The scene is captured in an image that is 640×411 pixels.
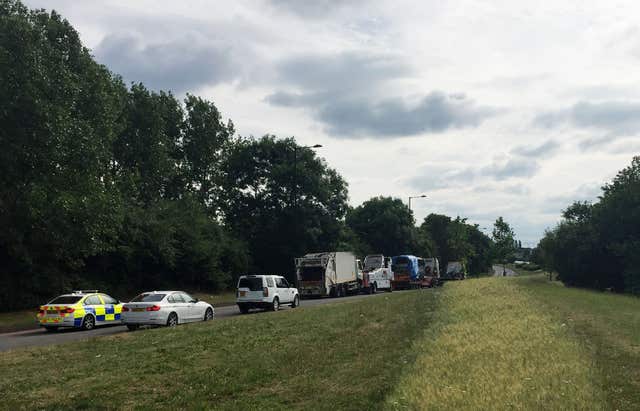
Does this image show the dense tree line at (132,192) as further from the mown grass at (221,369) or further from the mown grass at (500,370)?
the mown grass at (500,370)

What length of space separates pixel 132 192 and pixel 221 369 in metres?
34.1

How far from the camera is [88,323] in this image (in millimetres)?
22078

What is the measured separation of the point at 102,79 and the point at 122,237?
9938 millimetres

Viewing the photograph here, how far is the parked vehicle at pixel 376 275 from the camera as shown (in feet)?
151

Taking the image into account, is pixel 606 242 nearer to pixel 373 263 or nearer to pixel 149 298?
pixel 373 263

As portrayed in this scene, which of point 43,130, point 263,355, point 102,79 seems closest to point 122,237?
point 102,79

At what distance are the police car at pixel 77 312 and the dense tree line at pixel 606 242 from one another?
120ft

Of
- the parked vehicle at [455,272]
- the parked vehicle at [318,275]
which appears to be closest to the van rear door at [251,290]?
the parked vehicle at [318,275]

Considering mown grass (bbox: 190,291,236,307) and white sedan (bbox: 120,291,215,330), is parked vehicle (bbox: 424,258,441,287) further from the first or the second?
white sedan (bbox: 120,291,215,330)

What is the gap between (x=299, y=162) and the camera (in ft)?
176

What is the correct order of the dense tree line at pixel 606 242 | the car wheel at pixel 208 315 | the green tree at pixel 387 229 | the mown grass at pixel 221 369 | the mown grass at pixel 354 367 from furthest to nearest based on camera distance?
the green tree at pixel 387 229, the dense tree line at pixel 606 242, the car wheel at pixel 208 315, the mown grass at pixel 221 369, the mown grass at pixel 354 367

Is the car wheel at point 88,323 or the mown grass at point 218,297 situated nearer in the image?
the car wheel at point 88,323

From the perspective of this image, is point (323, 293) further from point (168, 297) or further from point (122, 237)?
point (168, 297)

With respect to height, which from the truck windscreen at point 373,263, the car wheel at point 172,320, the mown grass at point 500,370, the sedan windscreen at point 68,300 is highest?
the truck windscreen at point 373,263
